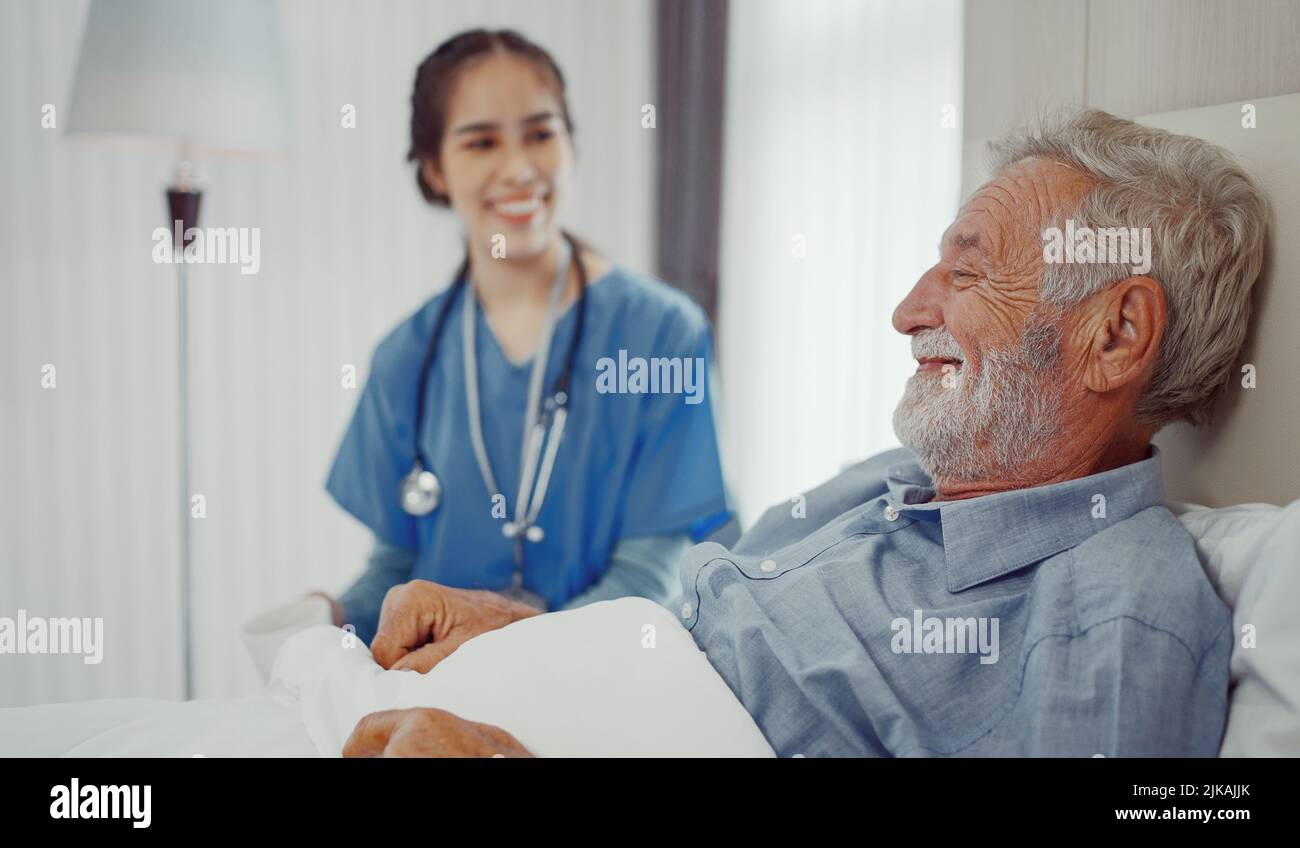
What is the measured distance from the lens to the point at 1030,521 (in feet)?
2.77

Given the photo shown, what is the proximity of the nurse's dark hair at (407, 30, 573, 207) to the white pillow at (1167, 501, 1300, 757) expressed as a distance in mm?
1271

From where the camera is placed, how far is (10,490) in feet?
6.56

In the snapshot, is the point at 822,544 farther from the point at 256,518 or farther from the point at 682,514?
the point at 256,518

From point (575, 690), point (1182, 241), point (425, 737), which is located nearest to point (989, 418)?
point (1182, 241)

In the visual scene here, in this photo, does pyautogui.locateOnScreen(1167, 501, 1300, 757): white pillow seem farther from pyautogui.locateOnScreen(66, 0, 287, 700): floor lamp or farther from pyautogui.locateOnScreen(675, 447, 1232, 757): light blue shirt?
pyautogui.locateOnScreen(66, 0, 287, 700): floor lamp

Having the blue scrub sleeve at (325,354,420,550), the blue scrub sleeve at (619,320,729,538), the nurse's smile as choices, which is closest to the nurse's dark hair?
the nurse's smile

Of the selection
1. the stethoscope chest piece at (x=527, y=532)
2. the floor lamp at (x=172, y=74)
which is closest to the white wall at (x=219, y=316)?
the floor lamp at (x=172, y=74)

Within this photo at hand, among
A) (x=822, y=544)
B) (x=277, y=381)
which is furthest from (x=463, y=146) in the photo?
(x=822, y=544)

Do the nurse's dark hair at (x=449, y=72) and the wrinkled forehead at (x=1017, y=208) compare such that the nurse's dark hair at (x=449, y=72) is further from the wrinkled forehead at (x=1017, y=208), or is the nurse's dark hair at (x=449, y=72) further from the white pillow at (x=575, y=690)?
the white pillow at (x=575, y=690)

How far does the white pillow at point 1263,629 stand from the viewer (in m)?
0.68

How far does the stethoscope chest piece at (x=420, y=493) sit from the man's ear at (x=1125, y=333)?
1065 millimetres

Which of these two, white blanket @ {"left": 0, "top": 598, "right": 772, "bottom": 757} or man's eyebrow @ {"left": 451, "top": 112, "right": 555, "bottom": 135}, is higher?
man's eyebrow @ {"left": 451, "top": 112, "right": 555, "bottom": 135}

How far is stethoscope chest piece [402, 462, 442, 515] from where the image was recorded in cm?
163

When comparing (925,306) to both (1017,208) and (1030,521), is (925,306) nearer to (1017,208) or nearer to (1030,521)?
(1017,208)
